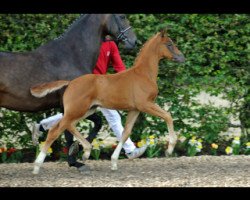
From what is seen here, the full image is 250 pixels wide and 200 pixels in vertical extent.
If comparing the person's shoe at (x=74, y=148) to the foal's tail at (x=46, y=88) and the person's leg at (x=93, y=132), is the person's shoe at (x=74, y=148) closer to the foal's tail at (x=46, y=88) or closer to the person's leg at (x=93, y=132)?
the person's leg at (x=93, y=132)

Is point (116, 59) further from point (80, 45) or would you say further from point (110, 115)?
point (110, 115)

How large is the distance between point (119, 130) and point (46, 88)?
4.58ft

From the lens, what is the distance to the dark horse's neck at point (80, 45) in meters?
8.56

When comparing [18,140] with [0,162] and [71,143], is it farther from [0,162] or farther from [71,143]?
[71,143]

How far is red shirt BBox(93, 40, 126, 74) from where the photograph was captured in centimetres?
902

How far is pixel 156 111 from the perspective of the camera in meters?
8.20

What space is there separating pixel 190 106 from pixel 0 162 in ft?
8.43

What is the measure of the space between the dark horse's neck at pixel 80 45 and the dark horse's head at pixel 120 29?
0.29 ft

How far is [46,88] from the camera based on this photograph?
8.20m

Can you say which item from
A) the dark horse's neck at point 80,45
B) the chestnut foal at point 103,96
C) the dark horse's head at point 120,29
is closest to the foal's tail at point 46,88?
the chestnut foal at point 103,96

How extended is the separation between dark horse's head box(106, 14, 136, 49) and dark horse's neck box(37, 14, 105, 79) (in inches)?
3.4

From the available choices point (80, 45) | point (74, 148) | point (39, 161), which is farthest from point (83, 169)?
point (80, 45)

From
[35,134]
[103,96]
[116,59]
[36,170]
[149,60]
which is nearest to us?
[103,96]

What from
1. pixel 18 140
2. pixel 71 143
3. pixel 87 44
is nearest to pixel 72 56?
pixel 87 44
